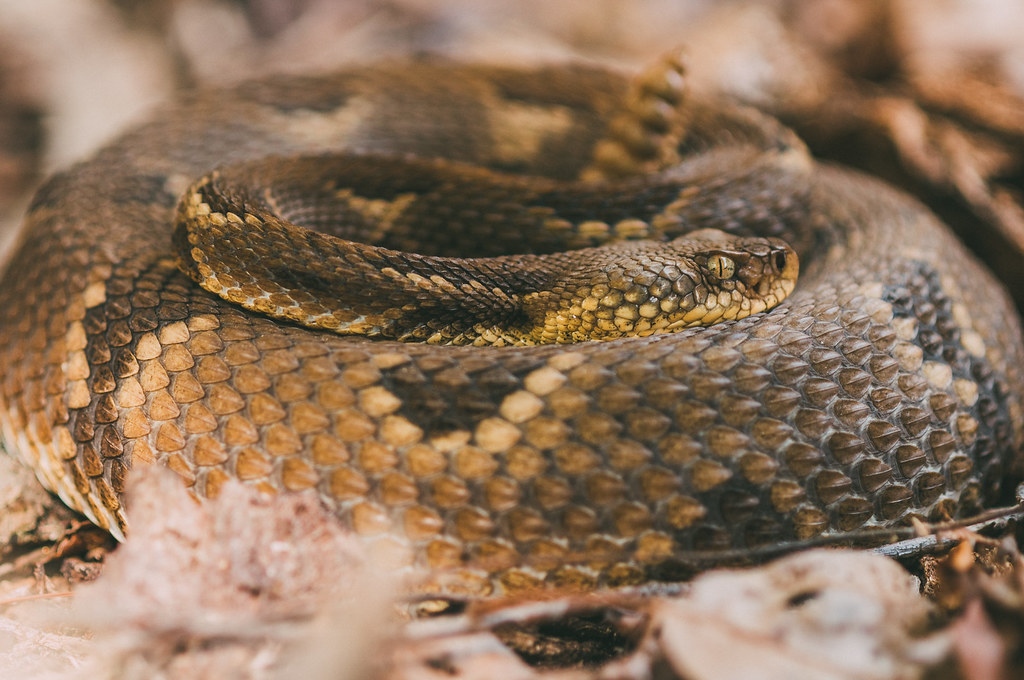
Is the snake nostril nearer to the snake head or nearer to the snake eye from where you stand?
the snake head

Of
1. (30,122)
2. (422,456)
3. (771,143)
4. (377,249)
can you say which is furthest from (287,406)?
(30,122)

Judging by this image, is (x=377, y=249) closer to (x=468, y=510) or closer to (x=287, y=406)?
(x=287, y=406)

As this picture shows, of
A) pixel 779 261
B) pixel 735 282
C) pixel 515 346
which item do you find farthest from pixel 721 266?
pixel 515 346

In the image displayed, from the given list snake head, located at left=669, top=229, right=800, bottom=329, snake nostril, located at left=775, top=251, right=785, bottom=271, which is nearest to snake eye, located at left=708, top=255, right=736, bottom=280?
snake head, located at left=669, top=229, right=800, bottom=329

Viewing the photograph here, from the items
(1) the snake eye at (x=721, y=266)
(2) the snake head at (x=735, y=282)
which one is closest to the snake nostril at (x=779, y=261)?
(2) the snake head at (x=735, y=282)

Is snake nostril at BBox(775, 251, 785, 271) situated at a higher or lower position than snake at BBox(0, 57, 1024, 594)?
higher

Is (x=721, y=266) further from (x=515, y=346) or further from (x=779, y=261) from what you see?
(x=515, y=346)

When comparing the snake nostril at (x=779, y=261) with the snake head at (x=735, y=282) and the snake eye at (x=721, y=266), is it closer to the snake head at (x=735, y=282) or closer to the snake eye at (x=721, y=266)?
the snake head at (x=735, y=282)
